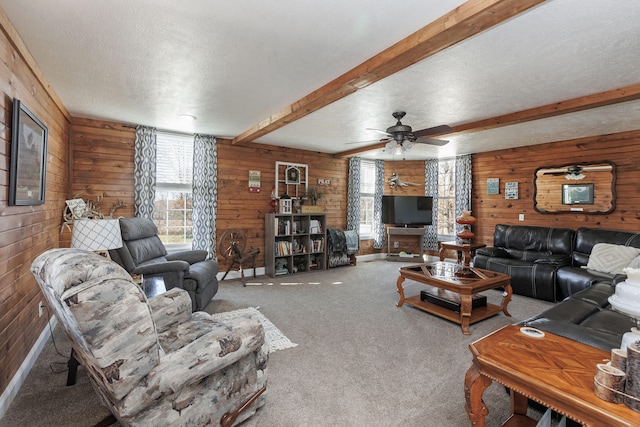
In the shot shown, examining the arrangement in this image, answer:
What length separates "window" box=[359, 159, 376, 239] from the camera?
282 inches

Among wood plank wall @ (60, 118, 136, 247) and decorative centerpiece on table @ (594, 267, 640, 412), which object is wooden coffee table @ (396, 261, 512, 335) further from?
wood plank wall @ (60, 118, 136, 247)

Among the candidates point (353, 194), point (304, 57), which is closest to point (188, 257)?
point (304, 57)

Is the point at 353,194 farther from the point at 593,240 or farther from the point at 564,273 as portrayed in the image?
the point at 593,240

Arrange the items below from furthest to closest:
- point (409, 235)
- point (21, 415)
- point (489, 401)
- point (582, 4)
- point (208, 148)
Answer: point (409, 235), point (208, 148), point (489, 401), point (21, 415), point (582, 4)

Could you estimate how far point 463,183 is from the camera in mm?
6254

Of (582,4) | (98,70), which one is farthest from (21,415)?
(582,4)

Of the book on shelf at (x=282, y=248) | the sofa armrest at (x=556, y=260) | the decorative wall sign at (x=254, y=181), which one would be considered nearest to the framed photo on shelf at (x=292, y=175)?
the decorative wall sign at (x=254, y=181)

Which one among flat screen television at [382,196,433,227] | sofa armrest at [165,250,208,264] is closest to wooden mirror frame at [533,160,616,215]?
flat screen television at [382,196,433,227]

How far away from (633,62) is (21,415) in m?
4.86

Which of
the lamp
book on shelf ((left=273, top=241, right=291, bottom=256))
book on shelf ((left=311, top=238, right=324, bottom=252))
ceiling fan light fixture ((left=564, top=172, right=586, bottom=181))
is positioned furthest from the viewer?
book on shelf ((left=311, top=238, right=324, bottom=252))

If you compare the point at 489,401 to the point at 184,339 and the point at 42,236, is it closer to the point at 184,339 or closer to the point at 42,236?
the point at 184,339

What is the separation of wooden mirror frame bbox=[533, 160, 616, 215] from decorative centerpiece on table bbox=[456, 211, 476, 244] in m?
1.04

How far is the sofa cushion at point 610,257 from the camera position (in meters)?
3.71

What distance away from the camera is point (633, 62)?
7.63 ft
